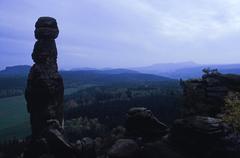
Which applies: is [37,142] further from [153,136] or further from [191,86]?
[191,86]

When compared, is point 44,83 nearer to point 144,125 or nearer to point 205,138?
point 144,125

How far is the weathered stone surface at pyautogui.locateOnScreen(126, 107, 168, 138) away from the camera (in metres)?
46.3

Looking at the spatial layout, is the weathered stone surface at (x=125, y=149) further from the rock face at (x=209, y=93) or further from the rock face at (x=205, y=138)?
the rock face at (x=209, y=93)

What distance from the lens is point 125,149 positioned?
4150cm

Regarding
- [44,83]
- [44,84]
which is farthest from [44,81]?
[44,84]

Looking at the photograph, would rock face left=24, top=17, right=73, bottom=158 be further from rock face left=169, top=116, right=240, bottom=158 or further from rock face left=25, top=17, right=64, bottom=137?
rock face left=169, top=116, right=240, bottom=158

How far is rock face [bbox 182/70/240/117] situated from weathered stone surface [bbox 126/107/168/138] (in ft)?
27.3

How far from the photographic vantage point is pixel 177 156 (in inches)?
1547

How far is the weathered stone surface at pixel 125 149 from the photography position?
40.9 meters

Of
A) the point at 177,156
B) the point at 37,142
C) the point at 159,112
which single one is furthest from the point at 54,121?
the point at 159,112

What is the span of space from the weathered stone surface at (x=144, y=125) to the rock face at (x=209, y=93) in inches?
327

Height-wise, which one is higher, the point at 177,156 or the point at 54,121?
the point at 54,121

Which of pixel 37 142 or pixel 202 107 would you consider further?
pixel 202 107

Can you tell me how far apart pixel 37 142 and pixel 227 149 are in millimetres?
20592
